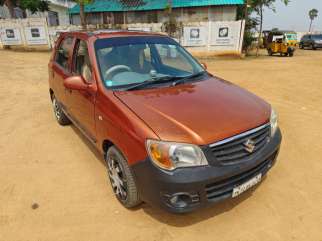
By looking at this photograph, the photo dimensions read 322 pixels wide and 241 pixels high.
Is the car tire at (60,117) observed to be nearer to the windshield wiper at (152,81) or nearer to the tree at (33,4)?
the windshield wiper at (152,81)

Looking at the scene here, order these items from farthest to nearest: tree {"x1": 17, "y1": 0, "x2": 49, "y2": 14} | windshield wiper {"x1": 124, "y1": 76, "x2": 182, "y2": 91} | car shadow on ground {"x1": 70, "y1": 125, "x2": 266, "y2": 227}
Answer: tree {"x1": 17, "y1": 0, "x2": 49, "y2": 14}, windshield wiper {"x1": 124, "y1": 76, "x2": 182, "y2": 91}, car shadow on ground {"x1": 70, "y1": 125, "x2": 266, "y2": 227}

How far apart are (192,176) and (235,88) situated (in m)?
1.51

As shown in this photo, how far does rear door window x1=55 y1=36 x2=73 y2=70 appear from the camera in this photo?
389 centimetres

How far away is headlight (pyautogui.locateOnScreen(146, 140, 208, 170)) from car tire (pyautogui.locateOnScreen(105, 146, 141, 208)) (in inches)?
17.7

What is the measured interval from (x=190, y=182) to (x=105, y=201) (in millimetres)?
1259

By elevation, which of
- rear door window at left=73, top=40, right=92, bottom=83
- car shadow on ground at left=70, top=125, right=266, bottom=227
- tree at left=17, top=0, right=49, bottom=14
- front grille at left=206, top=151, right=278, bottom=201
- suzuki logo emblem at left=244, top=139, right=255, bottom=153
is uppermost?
tree at left=17, top=0, right=49, bottom=14

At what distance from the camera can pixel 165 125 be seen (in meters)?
2.15

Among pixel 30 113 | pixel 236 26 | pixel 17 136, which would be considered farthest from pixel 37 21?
pixel 17 136

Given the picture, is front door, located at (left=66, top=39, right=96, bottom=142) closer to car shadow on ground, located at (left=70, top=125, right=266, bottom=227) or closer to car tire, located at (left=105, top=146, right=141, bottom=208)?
car tire, located at (left=105, top=146, right=141, bottom=208)

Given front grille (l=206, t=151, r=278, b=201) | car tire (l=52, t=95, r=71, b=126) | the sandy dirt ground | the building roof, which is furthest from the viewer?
the building roof

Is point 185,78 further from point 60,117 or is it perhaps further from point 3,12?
point 3,12

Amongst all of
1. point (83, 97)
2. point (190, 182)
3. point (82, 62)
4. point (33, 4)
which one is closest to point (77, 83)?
point (83, 97)

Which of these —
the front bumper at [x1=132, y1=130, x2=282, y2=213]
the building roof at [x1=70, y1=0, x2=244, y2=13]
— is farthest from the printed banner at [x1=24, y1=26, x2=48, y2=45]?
the front bumper at [x1=132, y1=130, x2=282, y2=213]

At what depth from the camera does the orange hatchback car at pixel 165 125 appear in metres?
2.06
